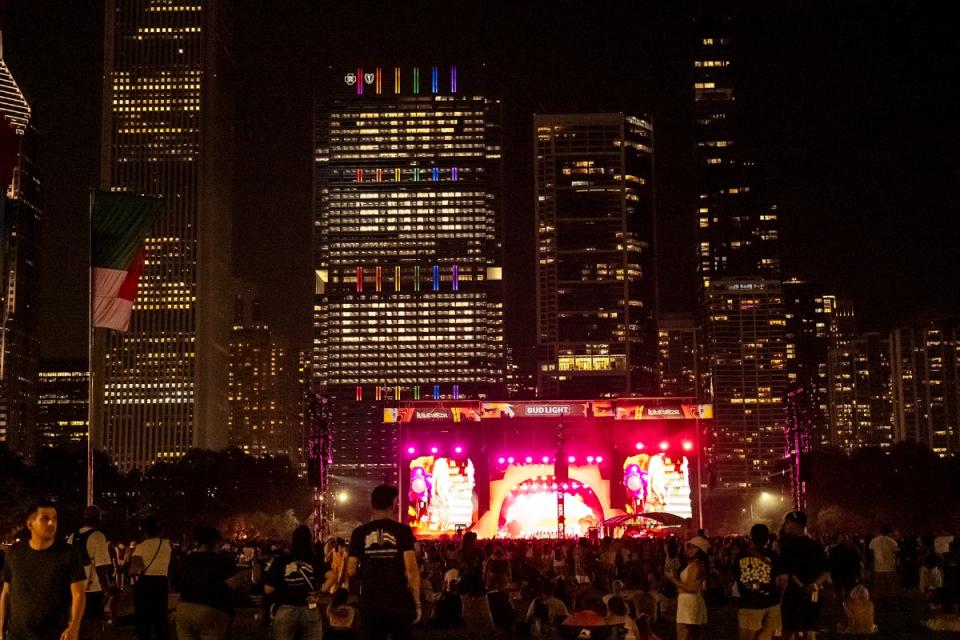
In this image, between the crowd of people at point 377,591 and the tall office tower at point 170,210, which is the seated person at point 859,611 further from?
the tall office tower at point 170,210

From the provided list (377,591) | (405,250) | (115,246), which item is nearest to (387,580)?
(377,591)

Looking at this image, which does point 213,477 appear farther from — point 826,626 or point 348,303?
point 348,303

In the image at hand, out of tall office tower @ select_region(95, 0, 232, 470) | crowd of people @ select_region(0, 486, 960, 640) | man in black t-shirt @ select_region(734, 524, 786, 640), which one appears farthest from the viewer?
tall office tower @ select_region(95, 0, 232, 470)

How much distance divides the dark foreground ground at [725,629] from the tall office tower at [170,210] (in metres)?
128

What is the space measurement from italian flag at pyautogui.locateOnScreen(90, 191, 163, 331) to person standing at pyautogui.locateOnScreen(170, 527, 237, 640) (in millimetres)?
13374

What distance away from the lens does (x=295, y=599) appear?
29.1 ft

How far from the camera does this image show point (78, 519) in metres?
64.9

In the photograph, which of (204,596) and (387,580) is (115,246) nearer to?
(204,596)

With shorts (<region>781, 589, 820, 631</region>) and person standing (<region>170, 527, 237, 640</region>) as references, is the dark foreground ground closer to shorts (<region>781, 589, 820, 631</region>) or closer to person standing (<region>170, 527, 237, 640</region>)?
shorts (<region>781, 589, 820, 631</region>)

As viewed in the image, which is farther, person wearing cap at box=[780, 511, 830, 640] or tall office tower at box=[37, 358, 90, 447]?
tall office tower at box=[37, 358, 90, 447]

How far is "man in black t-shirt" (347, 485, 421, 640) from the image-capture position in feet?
26.2

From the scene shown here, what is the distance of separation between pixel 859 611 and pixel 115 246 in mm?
13919

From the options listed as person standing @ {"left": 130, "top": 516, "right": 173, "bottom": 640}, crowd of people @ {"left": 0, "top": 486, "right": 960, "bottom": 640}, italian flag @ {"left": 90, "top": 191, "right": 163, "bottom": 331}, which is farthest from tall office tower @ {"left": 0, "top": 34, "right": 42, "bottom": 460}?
person standing @ {"left": 130, "top": 516, "right": 173, "bottom": 640}

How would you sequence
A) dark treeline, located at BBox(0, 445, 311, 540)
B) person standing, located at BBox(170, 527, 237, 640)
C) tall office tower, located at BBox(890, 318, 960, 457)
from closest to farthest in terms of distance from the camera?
1. person standing, located at BBox(170, 527, 237, 640)
2. dark treeline, located at BBox(0, 445, 311, 540)
3. tall office tower, located at BBox(890, 318, 960, 457)
